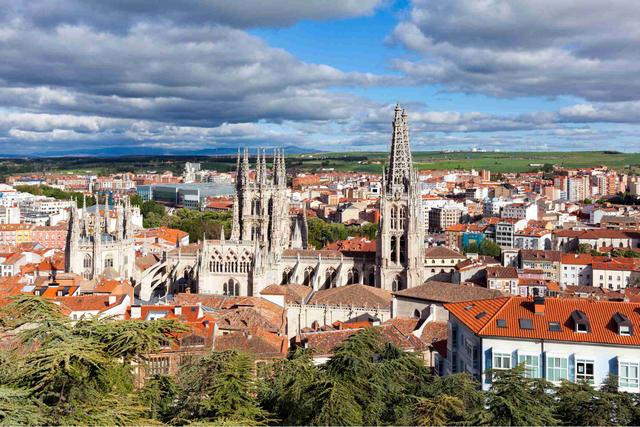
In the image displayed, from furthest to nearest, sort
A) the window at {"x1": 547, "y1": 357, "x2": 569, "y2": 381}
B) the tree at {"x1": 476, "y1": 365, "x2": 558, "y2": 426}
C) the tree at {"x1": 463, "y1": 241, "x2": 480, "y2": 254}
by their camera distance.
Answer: the tree at {"x1": 463, "y1": 241, "x2": 480, "y2": 254}, the window at {"x1": 547, "y1": 357, "x2": 569, "y2": 381}, the tree at {"x1": 476, "y1": 365, "x2": 558, "y2": 426}

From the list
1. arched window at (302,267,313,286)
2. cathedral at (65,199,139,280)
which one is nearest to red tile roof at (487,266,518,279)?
arched window at (302,267,313,286)

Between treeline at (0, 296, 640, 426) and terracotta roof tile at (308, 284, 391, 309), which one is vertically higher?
treeline at (0, 296, 640, 426)

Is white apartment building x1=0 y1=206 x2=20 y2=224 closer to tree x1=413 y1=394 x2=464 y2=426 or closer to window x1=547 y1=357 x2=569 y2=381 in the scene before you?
window x1=547 y1=357 x2=569 y2=381

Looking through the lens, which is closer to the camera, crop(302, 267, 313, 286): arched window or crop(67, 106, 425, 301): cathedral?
crop(67, 106, 425, 301): cathedral

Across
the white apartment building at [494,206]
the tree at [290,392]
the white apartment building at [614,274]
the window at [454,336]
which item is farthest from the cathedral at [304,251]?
the white apartment building at [494,206]

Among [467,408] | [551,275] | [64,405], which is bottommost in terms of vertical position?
[551,275]

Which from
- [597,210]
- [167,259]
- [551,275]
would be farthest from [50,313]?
[597,210]

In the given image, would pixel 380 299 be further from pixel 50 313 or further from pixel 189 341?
pixel 50 313
